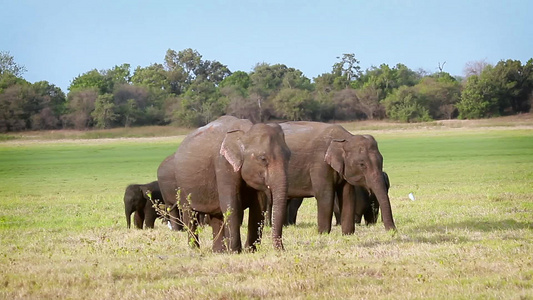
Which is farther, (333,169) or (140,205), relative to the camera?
(140,205)

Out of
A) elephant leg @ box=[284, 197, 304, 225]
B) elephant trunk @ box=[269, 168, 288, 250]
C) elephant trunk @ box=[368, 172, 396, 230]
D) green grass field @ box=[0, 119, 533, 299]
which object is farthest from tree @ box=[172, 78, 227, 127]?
elephant trunk @ box=[269, 168, 288, 250]

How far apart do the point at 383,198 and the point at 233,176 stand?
154 inches

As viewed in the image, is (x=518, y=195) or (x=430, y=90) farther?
(x=430, y=90)

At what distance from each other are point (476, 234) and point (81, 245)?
6.31m

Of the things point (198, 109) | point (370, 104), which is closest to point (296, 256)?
point (198, 109)

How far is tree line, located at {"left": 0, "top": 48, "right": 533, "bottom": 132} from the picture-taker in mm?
80625

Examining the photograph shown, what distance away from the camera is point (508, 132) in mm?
76188

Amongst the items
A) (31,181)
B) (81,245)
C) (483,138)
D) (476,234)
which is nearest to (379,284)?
(476,234)

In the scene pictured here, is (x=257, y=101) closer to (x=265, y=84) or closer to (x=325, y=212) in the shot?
(x=265, y=84)

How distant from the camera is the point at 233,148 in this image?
1197 centimetres

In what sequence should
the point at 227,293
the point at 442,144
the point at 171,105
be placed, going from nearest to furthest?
the point at 227,293 → the point at 442,144 → the point at 171,105

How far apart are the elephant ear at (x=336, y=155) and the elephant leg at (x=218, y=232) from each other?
10.7 ft

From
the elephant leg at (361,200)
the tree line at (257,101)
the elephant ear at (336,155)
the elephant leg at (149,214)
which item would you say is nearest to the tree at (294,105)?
the tree line at (257,101)

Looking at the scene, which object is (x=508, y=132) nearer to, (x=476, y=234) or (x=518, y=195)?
(x=518, y=195)
